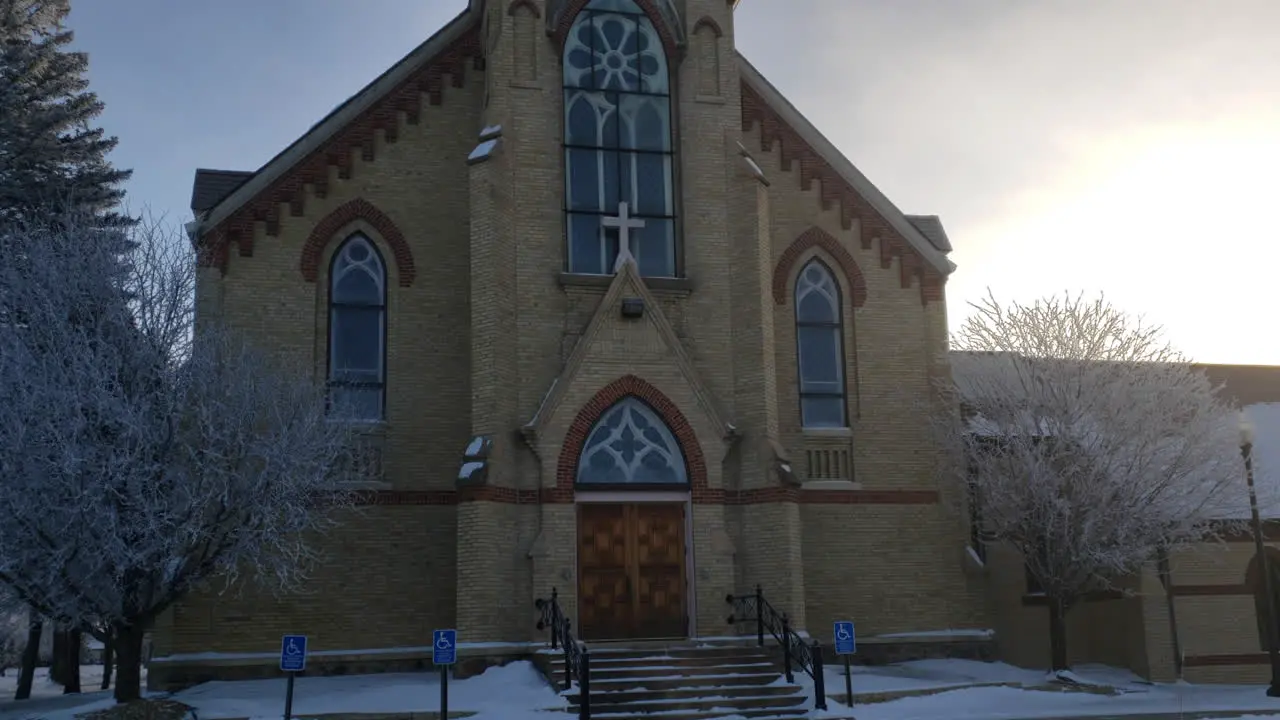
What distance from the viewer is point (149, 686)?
1966 cm

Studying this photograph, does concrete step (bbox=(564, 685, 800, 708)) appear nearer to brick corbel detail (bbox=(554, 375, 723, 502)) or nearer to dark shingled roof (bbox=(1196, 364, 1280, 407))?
brick corbel detail (bbox=(554, 375, 723, 502))

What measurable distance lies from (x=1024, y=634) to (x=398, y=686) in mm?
12927

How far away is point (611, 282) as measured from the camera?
2119 centimetres

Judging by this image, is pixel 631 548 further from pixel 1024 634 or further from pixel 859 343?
pixel 1024 634

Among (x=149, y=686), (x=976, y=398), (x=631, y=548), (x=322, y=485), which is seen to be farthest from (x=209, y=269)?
(x=976, y=398)

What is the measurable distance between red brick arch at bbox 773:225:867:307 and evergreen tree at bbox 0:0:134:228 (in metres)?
15.1

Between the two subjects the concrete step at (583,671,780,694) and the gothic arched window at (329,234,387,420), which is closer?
the concrete step at (583,671,780,694)

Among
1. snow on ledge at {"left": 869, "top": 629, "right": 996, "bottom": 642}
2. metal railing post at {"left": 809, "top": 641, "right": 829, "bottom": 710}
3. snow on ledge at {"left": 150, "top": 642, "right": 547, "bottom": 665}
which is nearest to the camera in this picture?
metal railing post at {"left": 809, "top": 641, "right": 829, "bottom": 710}

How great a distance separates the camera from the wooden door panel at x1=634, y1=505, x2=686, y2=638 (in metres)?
20.5

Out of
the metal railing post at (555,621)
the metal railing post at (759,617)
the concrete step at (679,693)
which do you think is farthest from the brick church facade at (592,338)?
the concrete step at (679,693)

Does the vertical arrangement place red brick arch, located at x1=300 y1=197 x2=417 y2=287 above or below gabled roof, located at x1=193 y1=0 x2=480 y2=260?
below

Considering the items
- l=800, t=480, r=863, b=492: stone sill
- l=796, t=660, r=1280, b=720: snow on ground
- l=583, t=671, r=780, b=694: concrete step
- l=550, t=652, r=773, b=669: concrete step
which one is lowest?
l=796, t=660, r=1280, b=720: snow on ground

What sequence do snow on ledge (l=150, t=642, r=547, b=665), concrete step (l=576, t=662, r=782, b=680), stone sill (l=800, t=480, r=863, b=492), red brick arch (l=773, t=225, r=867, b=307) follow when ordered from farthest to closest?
red brick arch (l=773, t=225, r=867, b=307)
stone sill (l=800, t=480, r=863, b=492)
snow on ledge (l=150, t=642, r=547, b=665)
concrete step (l=576, t=662, r=782, b=680)

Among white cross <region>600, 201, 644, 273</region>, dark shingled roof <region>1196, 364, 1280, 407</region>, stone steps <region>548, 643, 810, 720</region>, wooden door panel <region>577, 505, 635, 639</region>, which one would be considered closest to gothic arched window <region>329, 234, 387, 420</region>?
white cross <region>600, 201, 644, 273</region>
